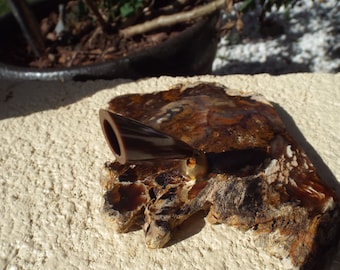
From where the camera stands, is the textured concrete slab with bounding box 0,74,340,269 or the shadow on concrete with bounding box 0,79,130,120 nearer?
the textured concrete slab with bounding box 0,74,340,269

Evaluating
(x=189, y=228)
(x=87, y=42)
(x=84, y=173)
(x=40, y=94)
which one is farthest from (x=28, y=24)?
(x=189, y=228)

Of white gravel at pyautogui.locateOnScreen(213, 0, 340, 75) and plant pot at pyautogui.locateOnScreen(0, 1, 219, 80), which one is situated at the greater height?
plant pot at pyautogui.locateOnScreen(0, 1, 219, 80)

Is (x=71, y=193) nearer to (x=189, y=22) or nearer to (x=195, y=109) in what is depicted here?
(x=195, y=109)

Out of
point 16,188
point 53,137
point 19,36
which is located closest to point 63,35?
point 19,36

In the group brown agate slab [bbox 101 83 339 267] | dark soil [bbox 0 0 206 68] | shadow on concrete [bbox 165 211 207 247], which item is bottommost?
dark soil [bbox 0 0 206 68]

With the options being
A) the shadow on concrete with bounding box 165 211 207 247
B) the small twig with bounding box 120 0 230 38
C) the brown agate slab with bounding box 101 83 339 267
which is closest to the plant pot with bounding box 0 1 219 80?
the small twig with bounding box 120 0 230 38

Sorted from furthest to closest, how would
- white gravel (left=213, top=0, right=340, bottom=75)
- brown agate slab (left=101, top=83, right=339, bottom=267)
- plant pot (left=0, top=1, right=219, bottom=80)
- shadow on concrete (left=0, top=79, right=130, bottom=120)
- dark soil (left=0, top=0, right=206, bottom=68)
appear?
white gravel (left=213, top=0, right=340, bottom=75) < dark soil (left=0, top=0, right=206, bottom=68) < plant pot (left=0, top=1, right=219, bottom=80) < shadow on concrete (left=0, top=79, right=130, bottom=120) < brown agate slab (left=101, top=83, right=339, bottom=267)

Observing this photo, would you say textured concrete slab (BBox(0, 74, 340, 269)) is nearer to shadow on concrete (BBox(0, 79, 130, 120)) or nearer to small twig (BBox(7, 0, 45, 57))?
shadow on concrete (BBox(0, 79, 130, 120))
